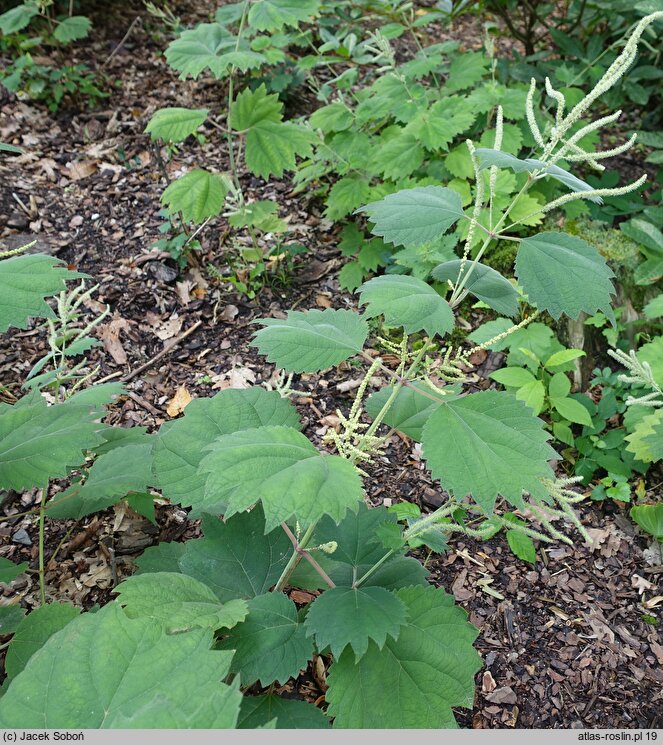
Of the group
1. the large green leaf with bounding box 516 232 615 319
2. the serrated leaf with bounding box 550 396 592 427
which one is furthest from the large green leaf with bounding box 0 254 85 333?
the serrated leaf with bounding box 550 396 592 427

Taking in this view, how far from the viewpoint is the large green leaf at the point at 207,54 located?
9.20 ft

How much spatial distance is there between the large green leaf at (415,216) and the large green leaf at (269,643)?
3.08 ft

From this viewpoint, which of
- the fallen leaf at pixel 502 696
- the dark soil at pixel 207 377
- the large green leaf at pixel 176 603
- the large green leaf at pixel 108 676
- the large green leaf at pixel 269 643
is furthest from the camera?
the dark soil at pixel 207 377

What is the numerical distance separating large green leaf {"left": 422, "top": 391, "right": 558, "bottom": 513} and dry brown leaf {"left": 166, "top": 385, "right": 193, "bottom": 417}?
163cm

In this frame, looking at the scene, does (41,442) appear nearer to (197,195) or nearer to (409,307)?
(409,307)

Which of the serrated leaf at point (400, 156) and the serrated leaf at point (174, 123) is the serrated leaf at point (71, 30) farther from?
the serrated leaf at point (400, 156)

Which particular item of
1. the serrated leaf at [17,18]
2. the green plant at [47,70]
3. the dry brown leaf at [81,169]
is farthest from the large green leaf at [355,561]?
the serrated leaf at [17,18]

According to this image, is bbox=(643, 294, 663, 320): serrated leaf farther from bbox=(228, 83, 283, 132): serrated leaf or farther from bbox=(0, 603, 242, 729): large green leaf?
bbox=(0, 603, 242, 729): large green leaf

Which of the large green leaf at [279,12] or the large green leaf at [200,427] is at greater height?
the large green leaf at [279,12]

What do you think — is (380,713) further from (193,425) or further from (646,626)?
(646,626)

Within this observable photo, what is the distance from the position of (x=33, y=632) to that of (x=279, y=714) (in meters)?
0.65

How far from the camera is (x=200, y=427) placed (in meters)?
1.81

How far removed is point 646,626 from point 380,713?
53.0 inches
